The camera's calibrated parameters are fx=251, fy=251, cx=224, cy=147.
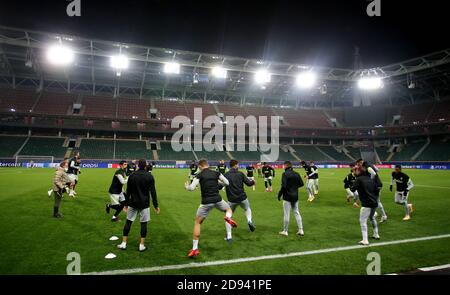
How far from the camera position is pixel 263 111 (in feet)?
231

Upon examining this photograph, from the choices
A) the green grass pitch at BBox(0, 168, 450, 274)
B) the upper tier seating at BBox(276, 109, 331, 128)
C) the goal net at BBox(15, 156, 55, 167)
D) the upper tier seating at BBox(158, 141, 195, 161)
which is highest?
the upper tier seating at BBox(276, 109, 331, 128)

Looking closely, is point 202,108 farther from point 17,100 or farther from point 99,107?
point 17,100

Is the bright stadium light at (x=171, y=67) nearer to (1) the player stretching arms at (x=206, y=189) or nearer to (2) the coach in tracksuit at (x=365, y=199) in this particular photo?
(1) the player stretching arms at (x=206, y=189)

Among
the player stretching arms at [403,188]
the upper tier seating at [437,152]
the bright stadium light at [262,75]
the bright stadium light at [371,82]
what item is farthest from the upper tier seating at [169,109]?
the upper tier seating at [437,152]

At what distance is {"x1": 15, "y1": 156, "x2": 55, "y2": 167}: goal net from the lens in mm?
42147

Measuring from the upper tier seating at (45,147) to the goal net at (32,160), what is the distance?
1.23 metres

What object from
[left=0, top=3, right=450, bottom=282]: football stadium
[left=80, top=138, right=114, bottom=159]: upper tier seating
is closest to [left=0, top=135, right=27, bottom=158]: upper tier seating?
[left=0, top=3, right=450, bottom=282]: football stadium

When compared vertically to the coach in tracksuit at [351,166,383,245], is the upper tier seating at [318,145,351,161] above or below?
above

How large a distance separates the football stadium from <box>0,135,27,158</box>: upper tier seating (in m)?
0.35

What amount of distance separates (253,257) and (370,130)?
73477 millimetres

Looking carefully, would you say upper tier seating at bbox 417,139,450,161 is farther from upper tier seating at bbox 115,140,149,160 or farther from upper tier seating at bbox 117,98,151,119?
upper tier seating at bbox 117,98,151,119

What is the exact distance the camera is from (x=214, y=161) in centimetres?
5234

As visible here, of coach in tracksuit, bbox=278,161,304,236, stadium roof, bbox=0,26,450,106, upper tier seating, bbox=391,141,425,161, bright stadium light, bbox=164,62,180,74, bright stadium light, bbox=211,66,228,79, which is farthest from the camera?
upper tier seating, bbox=391,141,425,161
